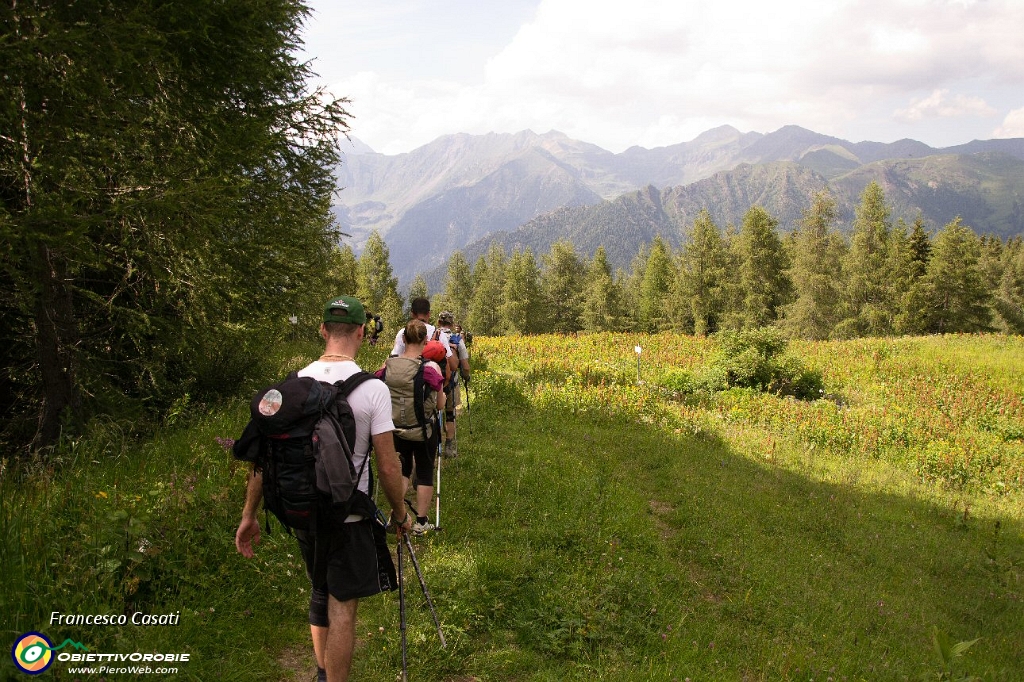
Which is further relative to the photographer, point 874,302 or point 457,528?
point 874,302

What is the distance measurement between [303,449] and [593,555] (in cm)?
442

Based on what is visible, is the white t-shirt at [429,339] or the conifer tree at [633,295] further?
the conifer tree at [633,295]

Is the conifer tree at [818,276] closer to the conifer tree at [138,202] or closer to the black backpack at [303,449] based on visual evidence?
the conifer tree at [138,202]

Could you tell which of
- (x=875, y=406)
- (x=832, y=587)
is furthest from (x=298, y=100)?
(x=875, y=406)

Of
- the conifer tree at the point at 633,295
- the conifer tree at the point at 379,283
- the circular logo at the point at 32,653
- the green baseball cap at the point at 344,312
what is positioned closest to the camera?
the circular logo at the point at 32,653

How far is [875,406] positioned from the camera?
1564cm

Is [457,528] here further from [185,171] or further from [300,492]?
[185,171]

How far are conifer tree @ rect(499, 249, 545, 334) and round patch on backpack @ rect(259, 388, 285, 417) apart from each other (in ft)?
184

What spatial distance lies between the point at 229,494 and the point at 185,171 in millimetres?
4593

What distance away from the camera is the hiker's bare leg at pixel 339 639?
11.4 feet

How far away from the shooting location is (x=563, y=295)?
66000 millimetres

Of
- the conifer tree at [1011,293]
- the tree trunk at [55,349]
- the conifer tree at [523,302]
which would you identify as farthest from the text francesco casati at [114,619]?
the conifer tree at [1011,293]

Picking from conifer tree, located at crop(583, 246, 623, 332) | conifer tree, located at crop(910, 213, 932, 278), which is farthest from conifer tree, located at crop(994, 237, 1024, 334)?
conifer tree, located at crop(583, 246, 623, 332)

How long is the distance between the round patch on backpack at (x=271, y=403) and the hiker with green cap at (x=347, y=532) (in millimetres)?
417
